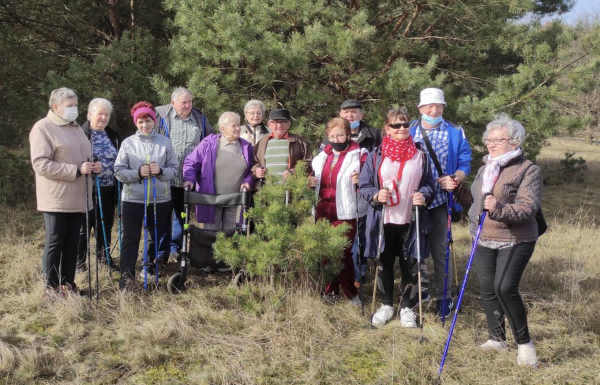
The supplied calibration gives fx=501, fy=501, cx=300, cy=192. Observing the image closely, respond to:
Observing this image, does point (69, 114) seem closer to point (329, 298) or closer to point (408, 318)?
point (329, 298)

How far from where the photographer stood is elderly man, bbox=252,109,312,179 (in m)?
4.73

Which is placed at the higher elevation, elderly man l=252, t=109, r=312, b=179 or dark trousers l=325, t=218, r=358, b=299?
elderly man l=252, t=109, r=312, b=179

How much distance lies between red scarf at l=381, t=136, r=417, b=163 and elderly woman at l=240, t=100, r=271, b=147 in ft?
5.14

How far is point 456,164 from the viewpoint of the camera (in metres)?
4.30

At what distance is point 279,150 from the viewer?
4.78m

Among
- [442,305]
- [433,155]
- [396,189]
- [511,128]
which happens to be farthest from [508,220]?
[442,305]

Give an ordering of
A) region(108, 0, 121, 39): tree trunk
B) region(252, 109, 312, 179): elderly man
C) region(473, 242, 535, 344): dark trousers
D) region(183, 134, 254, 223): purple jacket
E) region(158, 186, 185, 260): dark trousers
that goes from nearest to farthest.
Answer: region(473, 242, 535, 344): dark trousers → region(252, 109, 312, 179): elderly man → region(183, 134, 254, 223): purple jacket → region(158, 186, 185, 260): dark trousers → region(108, 0, 121, 39): tree trunk

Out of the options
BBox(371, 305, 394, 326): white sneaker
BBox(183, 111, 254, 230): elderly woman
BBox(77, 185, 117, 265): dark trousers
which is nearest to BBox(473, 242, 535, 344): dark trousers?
BBox(371, 305, 394, 326): white sneaker

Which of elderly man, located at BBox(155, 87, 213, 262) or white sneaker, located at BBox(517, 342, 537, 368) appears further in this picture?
elderly man, located at BBox(155, 87, 213, 262)

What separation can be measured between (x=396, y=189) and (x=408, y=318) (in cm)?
107

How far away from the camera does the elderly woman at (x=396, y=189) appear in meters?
3.98

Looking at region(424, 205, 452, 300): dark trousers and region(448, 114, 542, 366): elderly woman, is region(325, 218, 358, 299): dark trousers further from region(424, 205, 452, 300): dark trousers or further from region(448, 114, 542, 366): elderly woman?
region(448, 114, 542, 366): elderly woman

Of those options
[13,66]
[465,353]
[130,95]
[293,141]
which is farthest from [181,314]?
[13,66]

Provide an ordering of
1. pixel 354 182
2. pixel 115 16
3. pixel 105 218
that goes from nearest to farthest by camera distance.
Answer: pixel 354 182
pixel 105 218
pixel 115 16
